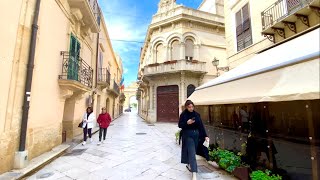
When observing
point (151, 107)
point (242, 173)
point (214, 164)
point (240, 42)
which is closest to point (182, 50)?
point (151, 107)

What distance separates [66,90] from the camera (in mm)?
7602

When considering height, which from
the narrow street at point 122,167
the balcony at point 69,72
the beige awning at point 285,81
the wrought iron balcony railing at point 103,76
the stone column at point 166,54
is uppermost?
the stone column at point 166,54

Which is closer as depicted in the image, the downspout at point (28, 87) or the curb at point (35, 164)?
the curb at point (35, 164)

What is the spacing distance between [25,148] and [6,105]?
1321 millimetres

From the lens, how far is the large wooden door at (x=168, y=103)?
62.8ft

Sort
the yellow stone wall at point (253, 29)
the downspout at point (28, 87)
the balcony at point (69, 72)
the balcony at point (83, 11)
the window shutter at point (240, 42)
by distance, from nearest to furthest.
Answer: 1. the downspout at point (28, 87)
2. the yellow stone wall at point (253, 29)
3. the balcony at point (69, 72)
4. the balcony at point (83, 11)
5. the window shutter at point (240, 42)

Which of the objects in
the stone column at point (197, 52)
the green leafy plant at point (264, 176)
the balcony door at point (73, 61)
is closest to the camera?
the green leafy plant at point (264, 176)

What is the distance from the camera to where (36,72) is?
5586mm

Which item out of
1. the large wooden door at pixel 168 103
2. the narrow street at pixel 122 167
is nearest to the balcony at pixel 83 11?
the narrow street at pixel 122 167

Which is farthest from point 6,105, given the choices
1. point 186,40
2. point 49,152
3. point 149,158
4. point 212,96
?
point 186,40

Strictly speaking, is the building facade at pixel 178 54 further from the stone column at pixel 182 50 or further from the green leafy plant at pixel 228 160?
the green leafy plant at pixel 228 160

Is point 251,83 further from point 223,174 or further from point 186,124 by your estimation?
point 223,174

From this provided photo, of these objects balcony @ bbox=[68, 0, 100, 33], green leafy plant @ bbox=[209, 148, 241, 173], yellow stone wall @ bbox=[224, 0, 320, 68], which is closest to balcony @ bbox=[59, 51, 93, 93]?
balcony @ bbox=[68, 0, 100, 33]

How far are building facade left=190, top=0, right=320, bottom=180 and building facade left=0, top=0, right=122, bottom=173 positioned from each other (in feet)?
16.3
